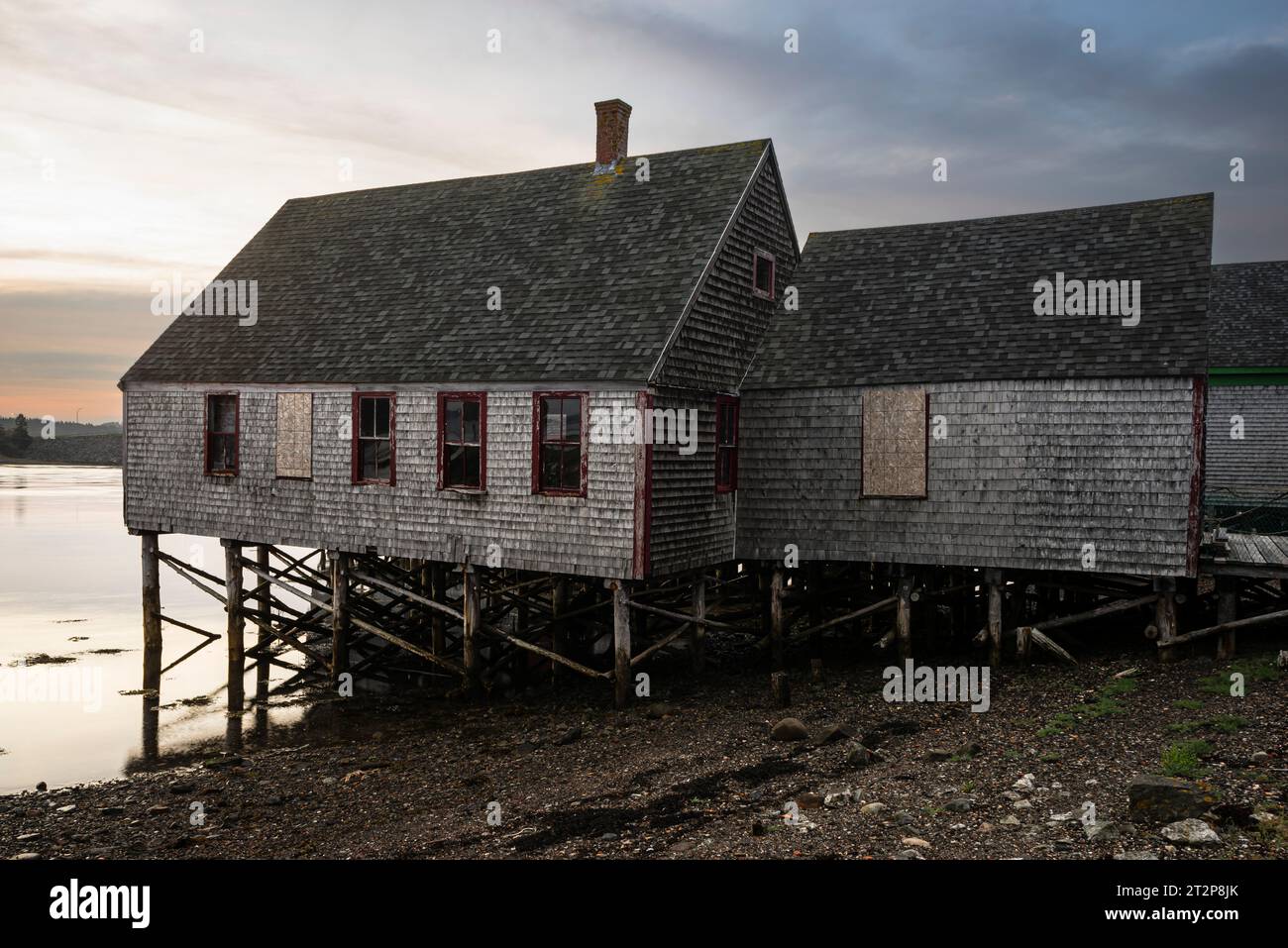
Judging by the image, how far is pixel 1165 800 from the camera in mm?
8992

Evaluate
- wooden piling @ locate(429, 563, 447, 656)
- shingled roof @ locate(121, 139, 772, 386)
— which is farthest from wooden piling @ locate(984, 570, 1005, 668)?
wooden piling @ locate(429, 563, 447, 656)

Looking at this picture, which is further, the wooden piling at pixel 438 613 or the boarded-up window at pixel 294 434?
the wooden piling at pixel 438 613

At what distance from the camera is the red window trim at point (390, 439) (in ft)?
60.2

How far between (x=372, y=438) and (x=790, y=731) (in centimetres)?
943

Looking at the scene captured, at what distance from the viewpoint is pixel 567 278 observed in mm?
18625

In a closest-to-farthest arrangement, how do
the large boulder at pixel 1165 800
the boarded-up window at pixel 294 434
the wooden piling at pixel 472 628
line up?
1. the large boulder at pixel 1165 800
2. the wooden piling at pixel 472 628
3. the boarded-up window at pixel 294 434

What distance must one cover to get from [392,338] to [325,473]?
110 inches

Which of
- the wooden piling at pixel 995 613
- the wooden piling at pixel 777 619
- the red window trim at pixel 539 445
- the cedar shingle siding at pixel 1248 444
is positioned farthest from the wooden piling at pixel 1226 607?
the cedar shingle siding at pixel 1248 444

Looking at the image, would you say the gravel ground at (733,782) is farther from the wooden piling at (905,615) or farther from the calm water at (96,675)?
the calm water at (96,675)

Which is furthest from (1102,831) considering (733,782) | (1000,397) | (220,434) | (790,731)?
(220,434)

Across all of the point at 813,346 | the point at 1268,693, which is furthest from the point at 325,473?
the point at 1268,693

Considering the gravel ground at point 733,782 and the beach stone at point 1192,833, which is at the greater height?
the beach stone at point 1192,833

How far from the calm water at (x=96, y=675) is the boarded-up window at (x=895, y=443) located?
37.3 feet
